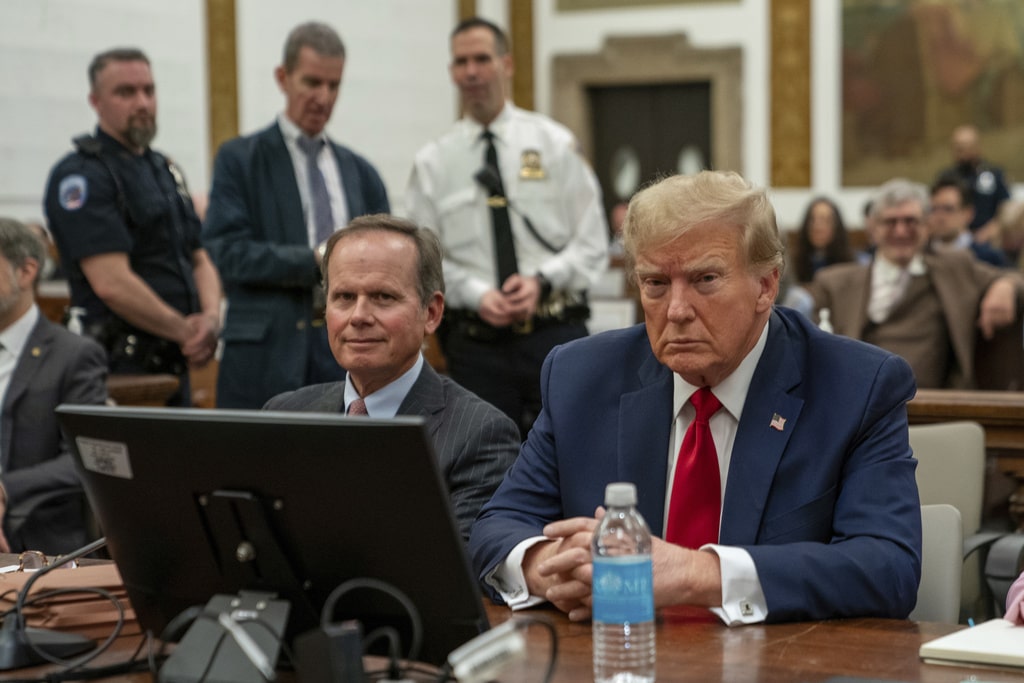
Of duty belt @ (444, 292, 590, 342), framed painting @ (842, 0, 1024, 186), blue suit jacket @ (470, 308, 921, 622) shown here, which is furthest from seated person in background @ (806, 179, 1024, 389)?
framed painting @ (842, 0, 1024, 186)

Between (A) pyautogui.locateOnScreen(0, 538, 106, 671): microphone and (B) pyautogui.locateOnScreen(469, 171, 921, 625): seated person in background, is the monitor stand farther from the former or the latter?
(B) pyautogui.locateOnScreen(469, 171, 921, 625): seated person in background

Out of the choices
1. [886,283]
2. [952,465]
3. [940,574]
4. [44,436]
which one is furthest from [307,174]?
[940,574]

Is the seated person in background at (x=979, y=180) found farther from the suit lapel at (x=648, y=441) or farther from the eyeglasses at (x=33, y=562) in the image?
the eyeglasses at (x=33, y=562)

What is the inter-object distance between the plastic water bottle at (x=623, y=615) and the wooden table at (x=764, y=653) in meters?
0.03

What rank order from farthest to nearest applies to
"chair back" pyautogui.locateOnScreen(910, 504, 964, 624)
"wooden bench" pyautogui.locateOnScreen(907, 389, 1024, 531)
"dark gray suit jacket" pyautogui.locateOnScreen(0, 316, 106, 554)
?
"wooden bench" pyautogui.locateOnScreen(907, 389, 1024, 531) → "dark gray suit jacket" pyautogui.locateOnScreen(0, 316, 106, 554) → "chair back" pyautogui.locateOnScreen(910, 504, 964, 624)

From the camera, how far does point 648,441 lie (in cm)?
246

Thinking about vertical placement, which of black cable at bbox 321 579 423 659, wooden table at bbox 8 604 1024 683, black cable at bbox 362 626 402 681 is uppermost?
black cable at bbox 321 579 423 659

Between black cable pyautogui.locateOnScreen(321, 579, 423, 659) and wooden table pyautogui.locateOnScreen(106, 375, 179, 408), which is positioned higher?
black cable pyautogui.locateOnScreen(321, 579, 423, 659)

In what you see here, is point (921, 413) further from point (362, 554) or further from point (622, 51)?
point (622, 51)

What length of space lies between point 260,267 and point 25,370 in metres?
0.95

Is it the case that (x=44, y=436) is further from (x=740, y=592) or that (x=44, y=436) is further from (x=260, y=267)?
(x=740, y=592)

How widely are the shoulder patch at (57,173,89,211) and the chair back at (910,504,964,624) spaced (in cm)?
A: 339

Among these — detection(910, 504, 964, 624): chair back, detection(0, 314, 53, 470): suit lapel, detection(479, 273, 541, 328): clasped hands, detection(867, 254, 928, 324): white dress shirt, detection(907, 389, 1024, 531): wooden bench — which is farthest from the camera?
detection(867, 254, 928, 324): white dress shirt

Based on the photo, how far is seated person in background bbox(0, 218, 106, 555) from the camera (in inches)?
151
